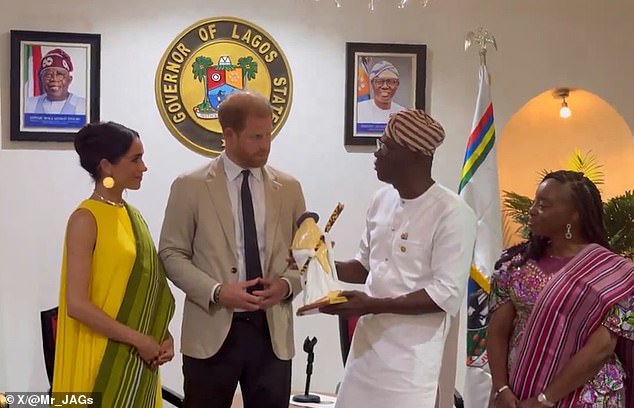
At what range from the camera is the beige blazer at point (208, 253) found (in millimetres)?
2252

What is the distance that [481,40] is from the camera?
352cm

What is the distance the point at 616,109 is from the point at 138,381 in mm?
2858

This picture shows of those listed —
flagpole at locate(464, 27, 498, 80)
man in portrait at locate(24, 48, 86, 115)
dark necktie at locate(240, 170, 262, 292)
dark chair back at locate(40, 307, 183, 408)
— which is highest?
flagpole at locate(464, 27, 498, 80)

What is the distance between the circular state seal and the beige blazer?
138 cm

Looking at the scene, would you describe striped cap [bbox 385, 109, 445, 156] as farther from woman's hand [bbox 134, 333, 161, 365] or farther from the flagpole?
the flagpole

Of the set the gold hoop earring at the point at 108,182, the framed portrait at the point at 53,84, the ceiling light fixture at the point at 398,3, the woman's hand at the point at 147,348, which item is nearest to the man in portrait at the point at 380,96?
the ceiling light fixture at the point at 398,3

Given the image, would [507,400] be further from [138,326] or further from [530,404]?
[138,326]

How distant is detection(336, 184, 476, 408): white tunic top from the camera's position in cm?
207

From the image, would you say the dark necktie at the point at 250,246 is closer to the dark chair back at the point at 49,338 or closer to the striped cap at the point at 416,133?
the striped cap at the point at 416,133

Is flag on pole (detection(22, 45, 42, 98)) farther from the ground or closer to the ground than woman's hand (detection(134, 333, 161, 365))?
farther from the ground

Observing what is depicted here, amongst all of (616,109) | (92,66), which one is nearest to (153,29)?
(92,66)

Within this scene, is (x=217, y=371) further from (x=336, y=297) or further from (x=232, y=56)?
(x=232, y=56)

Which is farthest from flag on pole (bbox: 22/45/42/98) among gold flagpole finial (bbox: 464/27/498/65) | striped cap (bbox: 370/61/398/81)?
gold flagpole finial (bbox: 464/27/498/65)

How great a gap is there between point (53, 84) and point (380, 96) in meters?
1.52
